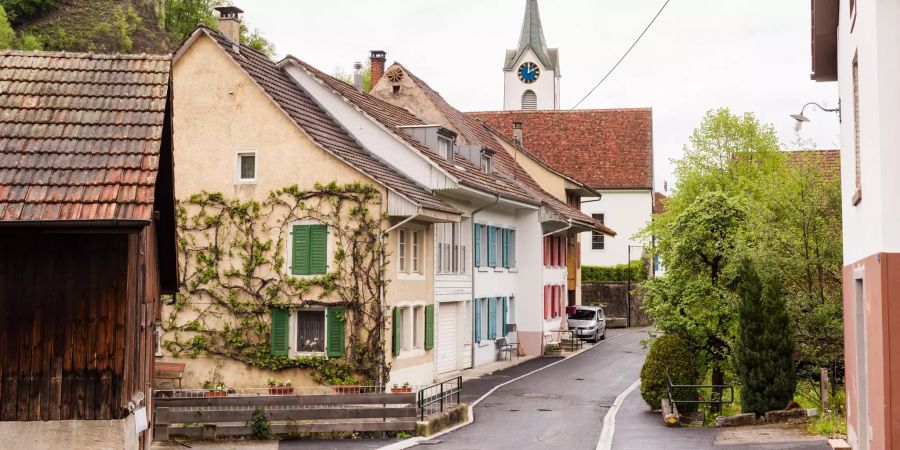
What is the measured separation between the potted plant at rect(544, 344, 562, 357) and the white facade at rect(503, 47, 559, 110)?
45.1m

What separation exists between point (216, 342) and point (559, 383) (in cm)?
976

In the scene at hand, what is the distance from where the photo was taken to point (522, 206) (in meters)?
37.4

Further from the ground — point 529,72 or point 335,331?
point 529,72

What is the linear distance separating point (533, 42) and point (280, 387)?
209 ft

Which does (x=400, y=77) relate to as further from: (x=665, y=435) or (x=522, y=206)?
(x=665, y=435)

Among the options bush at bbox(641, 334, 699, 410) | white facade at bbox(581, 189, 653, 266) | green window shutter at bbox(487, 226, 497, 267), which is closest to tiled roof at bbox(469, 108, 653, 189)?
white facade at bbox(581, 189, 653, 266)

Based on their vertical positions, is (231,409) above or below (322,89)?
below

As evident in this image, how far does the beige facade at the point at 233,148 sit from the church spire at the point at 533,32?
59.6 meters

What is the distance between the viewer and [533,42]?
8462 centimetres

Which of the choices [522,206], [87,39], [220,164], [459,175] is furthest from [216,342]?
[87,39]

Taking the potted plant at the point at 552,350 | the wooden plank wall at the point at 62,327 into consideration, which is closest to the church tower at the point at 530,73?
the potted plant at the point at 552,350

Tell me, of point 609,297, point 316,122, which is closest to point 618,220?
point 609,297

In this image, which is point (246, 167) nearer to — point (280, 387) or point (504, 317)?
point (280, 387)

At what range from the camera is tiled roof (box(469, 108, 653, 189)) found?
6569 cm
